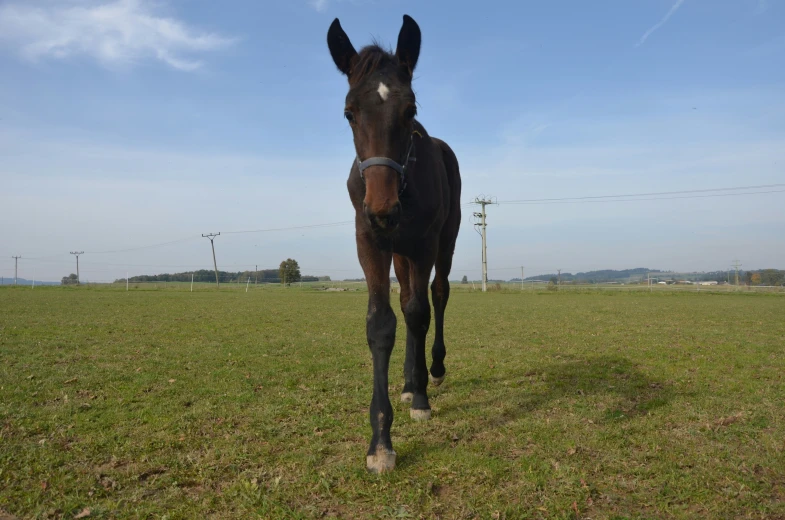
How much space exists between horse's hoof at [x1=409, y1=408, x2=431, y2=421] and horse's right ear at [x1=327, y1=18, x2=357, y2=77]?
3180 mm

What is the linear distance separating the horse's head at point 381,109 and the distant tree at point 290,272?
241ft

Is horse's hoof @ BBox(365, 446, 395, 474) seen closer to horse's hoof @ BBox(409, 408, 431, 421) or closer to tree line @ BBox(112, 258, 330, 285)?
horse's hoof @ BBox(409, 408, 431, 421)

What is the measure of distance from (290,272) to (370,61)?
74.7 meters

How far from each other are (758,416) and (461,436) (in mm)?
3140

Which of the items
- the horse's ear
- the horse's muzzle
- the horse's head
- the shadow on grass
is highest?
the horse's ear

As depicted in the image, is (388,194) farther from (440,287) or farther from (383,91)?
(440,287)

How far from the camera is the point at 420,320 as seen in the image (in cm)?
484

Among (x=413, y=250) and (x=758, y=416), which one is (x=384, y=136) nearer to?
(x=413, y=250)

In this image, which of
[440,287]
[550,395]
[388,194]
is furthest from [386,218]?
[550,395]

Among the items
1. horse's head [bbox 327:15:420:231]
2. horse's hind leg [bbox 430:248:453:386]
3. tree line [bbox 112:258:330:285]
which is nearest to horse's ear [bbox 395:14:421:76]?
horse's head [bbox 327:15:420:231]

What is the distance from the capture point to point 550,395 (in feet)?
18.9

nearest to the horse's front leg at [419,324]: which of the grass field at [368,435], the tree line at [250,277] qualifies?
the grass field at [368,435]

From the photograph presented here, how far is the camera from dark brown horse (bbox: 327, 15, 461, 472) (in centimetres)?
338

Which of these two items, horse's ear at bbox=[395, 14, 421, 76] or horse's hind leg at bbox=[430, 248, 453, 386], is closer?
horse's ear at bbox=[395, 14, 421, 76]
